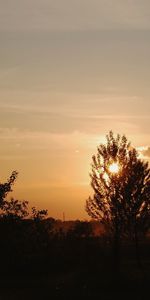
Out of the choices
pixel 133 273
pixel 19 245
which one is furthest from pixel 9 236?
pixel 133 273

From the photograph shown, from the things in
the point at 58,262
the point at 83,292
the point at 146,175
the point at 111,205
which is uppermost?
the point at 146,175

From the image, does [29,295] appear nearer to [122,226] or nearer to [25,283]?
[25,283]

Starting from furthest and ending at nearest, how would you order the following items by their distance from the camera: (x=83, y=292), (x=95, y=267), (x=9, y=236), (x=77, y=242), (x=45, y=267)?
(x=77, y=242)
(x=45, y=267)
(x=9, y=236)
(x=95, y=267)
(x=83, y=292)

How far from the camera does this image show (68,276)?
34406 mm

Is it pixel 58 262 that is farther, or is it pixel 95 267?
pixel 58 262

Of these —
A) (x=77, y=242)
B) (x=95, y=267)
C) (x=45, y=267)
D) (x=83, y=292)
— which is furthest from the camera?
(x=77, y=242)

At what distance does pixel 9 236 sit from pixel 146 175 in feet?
35.1

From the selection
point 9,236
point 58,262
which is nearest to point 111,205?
point 9,236

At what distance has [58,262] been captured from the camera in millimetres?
42750

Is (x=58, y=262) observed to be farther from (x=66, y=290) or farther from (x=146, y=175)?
(x=66, y=290)

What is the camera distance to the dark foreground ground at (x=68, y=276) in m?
27.4

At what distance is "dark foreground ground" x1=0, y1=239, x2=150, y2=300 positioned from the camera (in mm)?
27422

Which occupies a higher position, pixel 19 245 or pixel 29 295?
pixel 19 245

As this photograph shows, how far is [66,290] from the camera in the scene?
27.7m
